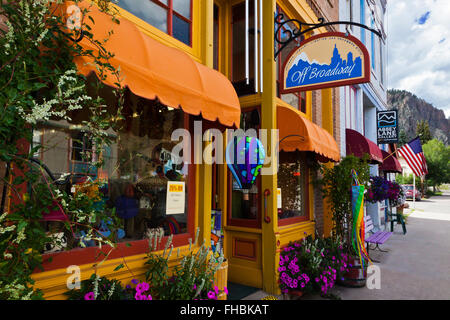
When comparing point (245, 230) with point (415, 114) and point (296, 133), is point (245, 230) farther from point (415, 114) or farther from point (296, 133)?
point (415, 114)

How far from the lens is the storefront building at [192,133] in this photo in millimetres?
2531

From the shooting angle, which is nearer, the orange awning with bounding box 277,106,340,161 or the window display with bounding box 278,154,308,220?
the orange awning with bounding box 277,106,340,161

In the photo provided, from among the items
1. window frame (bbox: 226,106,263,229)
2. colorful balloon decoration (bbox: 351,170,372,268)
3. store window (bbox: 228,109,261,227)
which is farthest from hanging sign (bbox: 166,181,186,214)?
colorful balloon decoration (bbox: 351,170,372,268)

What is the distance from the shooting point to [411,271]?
6.52 m

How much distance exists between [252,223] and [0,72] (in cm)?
427

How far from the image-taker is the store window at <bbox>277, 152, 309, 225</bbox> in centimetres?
595

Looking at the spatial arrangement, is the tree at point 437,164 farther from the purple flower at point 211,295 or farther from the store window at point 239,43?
the purple flower at point 211,295

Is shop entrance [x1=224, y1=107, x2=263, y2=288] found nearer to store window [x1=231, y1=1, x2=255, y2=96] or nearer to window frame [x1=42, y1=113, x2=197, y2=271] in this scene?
store window [x1=231, y1=1, x2=255, y2=96]

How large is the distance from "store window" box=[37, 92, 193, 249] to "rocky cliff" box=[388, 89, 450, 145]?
128073 mm

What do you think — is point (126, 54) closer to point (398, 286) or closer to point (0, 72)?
point (0, 72)

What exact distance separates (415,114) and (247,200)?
448ft

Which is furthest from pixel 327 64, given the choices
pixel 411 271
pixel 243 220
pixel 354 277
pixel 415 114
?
pixel 415 114

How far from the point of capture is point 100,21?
2.36 metres
